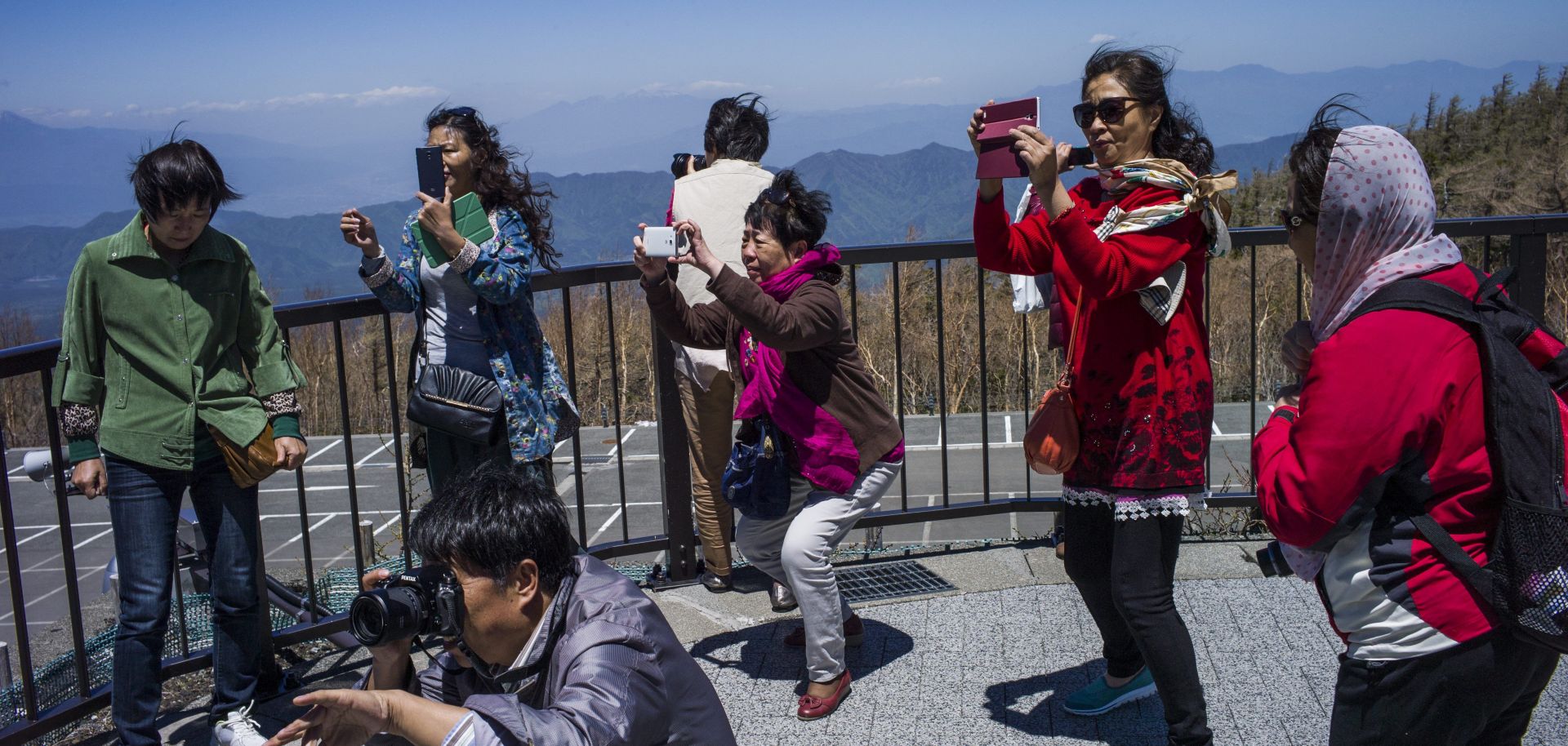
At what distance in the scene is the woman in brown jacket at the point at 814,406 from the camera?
3.56 metres

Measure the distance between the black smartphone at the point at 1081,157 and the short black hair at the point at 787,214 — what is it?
35.2 inches

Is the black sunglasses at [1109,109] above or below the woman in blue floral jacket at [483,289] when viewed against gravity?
above

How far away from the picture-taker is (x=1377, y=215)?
6.68 feet

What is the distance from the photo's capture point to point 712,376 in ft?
14.8

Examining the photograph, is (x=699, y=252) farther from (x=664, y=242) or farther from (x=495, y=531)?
(x=495, y=531)

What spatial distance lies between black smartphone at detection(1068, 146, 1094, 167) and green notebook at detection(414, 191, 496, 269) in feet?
6.35

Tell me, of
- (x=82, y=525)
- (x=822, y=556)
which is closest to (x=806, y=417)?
(x=822, y=556)

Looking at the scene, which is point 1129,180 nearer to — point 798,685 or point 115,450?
point 798,685

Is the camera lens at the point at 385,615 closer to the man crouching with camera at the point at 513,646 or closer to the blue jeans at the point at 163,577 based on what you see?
the man crouching with camera at the point at 513,646

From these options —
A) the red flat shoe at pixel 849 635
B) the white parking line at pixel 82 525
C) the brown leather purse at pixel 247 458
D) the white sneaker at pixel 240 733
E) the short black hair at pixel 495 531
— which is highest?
the short black hair at pixel 495 531

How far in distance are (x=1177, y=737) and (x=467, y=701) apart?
1.95m

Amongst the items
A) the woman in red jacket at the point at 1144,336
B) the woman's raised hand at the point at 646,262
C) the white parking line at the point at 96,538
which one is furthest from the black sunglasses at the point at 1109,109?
the white parking line at the point at 96,538

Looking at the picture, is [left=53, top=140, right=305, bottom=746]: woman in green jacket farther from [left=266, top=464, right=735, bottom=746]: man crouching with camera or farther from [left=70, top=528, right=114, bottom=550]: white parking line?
[left=70, top=528, right=114, bottom=550]: white parking line

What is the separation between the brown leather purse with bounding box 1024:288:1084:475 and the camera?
303cm
